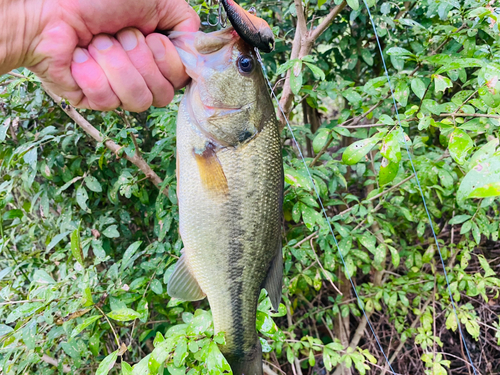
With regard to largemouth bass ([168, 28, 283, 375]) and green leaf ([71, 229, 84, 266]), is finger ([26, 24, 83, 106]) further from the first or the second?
green leaf ([71, 229, 84, 266])

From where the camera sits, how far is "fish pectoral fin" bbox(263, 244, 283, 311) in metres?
1.31

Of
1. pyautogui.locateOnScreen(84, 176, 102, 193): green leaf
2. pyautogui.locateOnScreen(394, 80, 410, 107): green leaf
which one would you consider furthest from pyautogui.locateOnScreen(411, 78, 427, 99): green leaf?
pyautogui.locateOnScreen(84, 176, 102, 193): green leaf

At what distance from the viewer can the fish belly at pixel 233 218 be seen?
1197mm

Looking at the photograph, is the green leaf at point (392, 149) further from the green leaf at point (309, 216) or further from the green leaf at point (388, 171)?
the green leaf at point (309, 216)

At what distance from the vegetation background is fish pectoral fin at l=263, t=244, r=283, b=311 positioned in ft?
0.58

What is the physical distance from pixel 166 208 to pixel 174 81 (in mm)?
1019

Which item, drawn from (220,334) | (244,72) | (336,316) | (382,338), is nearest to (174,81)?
(244,72)

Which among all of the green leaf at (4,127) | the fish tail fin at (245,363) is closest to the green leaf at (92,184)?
the green leaf at (4,127)

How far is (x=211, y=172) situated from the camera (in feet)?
3.89

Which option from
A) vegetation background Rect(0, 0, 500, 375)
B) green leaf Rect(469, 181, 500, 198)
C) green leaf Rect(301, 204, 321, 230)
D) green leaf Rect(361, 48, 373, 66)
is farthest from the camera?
green leaf Rect(361, 48, 373, 66)

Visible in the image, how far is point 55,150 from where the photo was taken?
2.07 m

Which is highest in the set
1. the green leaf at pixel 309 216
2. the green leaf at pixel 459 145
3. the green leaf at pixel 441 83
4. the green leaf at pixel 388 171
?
the green leaf at pixel 441 83

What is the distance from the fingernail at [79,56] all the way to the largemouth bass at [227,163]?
0.29 m

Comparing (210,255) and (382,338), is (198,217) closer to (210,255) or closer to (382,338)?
(210,255)
